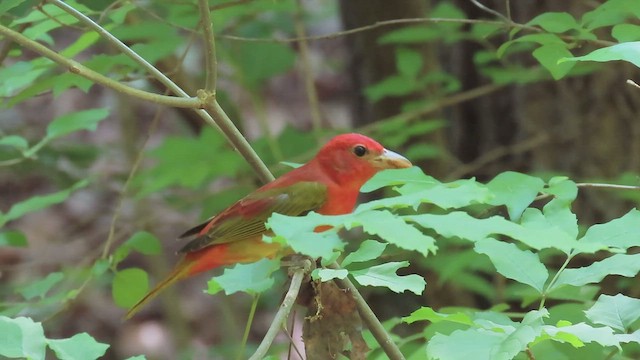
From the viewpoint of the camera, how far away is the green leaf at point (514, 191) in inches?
64.0

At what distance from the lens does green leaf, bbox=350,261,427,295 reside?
1.36m

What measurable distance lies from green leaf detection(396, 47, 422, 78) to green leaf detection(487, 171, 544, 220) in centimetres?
153

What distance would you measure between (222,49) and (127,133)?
1.45 metres

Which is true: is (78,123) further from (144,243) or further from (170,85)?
(170,85)

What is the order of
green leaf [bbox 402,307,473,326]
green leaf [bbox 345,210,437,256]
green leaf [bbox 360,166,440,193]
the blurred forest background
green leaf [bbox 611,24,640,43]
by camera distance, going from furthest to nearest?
the blurred forest background < green leaf [bbox 611,24,640,43] < green leaf [bbox 360,166,440,193] < green leaf [bbox 402,307,473,326] < green leaf [bbox 345,210,437,256]

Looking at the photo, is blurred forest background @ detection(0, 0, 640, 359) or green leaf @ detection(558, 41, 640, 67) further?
blurred forest background @ detection(0, 0, 640, 359)

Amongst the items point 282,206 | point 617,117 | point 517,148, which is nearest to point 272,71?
point 517,148

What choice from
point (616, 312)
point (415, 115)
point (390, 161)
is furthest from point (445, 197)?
point (415, 115)

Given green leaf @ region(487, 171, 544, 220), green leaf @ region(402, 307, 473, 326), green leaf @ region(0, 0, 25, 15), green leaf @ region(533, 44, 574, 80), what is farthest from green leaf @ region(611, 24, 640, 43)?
green leaf @ region(0, 0, 25, 15)

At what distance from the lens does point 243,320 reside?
5473 mm

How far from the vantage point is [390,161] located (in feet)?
7.71

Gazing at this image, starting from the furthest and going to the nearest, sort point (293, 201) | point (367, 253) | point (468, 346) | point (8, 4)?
point (293, 201), point (8, 4), point (367, 253), point (468, 346)

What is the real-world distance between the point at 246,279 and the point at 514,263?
396 mm

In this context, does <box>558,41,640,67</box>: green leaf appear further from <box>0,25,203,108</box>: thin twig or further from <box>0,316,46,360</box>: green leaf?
<box>0,316,46,360</box>: green leaf
